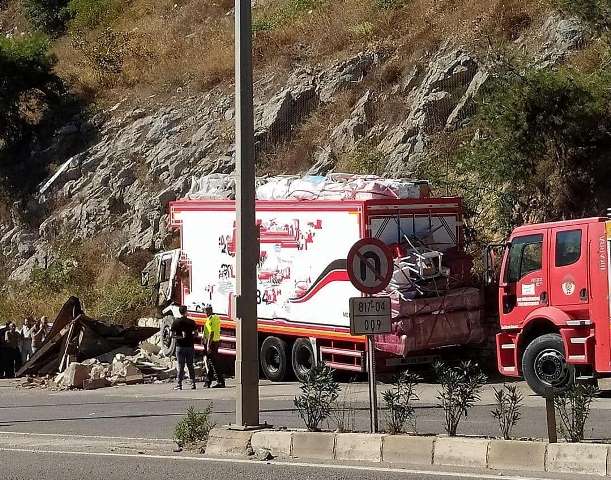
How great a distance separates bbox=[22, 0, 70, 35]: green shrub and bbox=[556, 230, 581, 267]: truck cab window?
155 feet

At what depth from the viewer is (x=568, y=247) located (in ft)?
62.8

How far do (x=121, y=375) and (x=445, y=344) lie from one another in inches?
327

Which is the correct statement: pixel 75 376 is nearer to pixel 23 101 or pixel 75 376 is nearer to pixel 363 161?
pixel 363 161

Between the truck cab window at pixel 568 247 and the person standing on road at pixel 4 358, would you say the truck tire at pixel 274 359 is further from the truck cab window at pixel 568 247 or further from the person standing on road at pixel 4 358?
the person standing on road at pixel 4 358

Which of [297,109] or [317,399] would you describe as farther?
[297,109]

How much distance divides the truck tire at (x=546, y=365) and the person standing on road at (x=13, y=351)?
1579 cm

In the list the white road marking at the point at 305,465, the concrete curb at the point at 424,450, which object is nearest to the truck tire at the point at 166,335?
the white road marking at the point at 305,465

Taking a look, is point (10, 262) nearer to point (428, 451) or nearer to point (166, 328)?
point (166, 328)

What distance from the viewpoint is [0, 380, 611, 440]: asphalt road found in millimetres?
15914

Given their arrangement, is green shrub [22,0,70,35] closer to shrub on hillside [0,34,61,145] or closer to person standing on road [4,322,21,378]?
shrub on hillside [0,34,61,145]

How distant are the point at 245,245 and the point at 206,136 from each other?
25.9 meters

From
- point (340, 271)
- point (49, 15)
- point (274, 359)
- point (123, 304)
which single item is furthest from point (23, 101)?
point (340, 271)

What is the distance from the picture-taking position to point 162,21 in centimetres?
5281

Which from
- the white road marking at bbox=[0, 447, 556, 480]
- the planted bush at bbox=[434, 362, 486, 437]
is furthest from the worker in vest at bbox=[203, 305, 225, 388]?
the planted bush at bbox=[434, 362, 486, 437]
